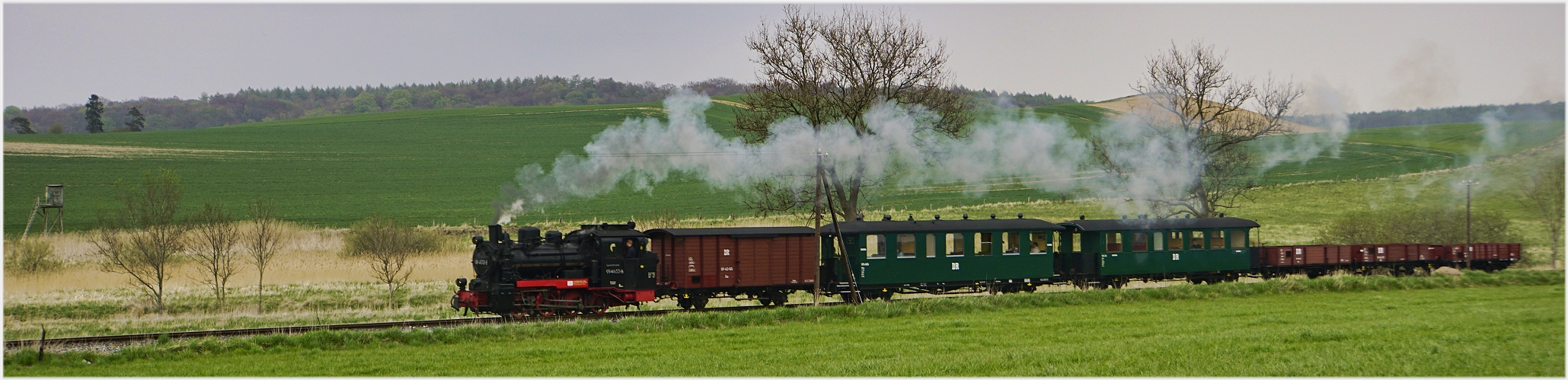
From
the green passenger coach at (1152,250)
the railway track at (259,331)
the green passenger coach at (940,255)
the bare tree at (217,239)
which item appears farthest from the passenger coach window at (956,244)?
the bare tree at (217,239)

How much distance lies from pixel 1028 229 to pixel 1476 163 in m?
24.0

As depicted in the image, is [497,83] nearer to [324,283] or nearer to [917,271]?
[324,283]

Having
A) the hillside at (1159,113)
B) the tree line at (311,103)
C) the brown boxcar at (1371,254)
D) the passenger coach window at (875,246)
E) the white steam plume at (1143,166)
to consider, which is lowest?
the brown boxcar at (1371,254)

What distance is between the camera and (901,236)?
24.9m

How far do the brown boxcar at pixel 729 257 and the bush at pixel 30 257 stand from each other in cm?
2116

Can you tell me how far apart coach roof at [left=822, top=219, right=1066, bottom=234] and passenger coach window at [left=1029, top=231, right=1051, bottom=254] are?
18cm

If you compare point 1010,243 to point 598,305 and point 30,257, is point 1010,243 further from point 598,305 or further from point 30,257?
point 30,257

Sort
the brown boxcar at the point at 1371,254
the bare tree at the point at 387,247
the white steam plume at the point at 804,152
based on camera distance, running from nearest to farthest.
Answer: the bare tree at the point at 387,247 → the white steam plume at the point at 804,152 → the brown boxcar at the point at 1371,254

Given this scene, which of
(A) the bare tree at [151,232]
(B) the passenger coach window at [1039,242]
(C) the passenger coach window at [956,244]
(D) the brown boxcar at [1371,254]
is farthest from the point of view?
(D) the brown boxcar at [1371,254]

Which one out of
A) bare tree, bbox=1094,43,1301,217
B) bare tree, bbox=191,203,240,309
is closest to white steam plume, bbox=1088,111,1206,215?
bare tree, bbox=1094,43,1301,217

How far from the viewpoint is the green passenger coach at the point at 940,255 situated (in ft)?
80.8

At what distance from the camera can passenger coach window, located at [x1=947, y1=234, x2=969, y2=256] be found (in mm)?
25500

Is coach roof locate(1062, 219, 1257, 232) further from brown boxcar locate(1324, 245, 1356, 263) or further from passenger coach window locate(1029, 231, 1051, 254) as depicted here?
brown boxcar locate(1324, 245, 1356, 263)

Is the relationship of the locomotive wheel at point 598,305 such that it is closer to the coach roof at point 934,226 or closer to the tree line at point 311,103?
the coach roof at point 934,226
